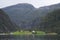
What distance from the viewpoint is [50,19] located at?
14250 centimetres

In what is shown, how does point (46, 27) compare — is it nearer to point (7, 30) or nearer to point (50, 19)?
point (50, 19)

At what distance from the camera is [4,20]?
128125 mm

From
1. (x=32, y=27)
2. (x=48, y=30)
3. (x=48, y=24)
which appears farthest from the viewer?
(x=32, y=27)

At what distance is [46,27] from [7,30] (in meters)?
27.7

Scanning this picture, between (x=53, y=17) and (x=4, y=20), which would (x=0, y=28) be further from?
(x=53, y=17)

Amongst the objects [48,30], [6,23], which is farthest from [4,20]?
[48,30]

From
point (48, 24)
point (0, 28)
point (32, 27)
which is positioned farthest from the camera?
point (32, 27)

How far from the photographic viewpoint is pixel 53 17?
136750mm

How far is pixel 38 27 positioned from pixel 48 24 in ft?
33.8

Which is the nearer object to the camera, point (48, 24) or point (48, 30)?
point (48, 30)

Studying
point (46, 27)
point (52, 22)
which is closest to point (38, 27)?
point (46, 27)

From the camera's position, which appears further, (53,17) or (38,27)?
(38,27)

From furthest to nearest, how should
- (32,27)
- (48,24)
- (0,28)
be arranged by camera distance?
(32,27) < (48,24) < (0,28)

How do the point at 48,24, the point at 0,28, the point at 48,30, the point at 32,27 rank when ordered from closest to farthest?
the point at 0,28, the point at 48,30, the point at 48,24, the point at 32,27
